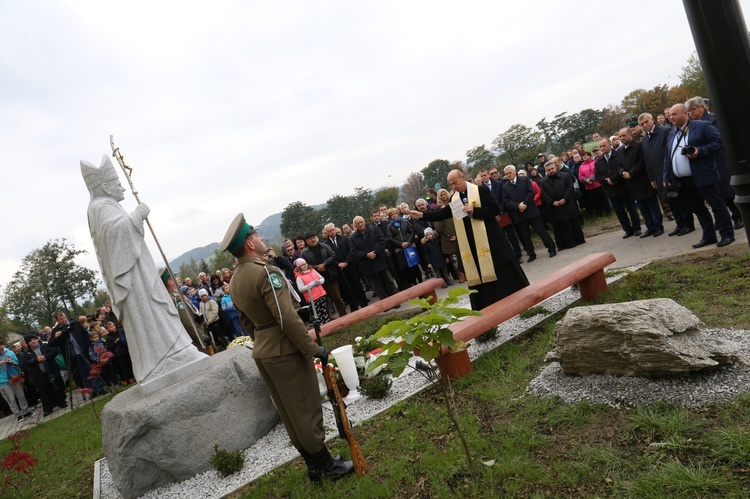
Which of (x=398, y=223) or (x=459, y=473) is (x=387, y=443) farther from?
(x=398, y=223)

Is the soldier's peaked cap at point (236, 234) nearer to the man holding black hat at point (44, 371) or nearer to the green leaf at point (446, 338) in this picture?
the green leaf at point (446, 338)

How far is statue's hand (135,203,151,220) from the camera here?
5004 millimetres

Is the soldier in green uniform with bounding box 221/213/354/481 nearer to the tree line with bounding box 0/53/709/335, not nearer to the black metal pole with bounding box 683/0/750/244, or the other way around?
the black metal pole with bounding box 683/0/750/244

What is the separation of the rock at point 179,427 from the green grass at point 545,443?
2.44ft

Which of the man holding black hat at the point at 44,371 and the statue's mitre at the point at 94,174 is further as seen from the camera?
the man holding black hat at the point at 44,371

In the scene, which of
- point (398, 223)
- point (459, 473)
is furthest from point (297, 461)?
point (398, 223)

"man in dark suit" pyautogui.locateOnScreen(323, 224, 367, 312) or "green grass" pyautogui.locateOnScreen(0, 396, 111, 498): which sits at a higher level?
"man in dark suit" pyautogui.locateOnScreen(323, 224, 367, 312)

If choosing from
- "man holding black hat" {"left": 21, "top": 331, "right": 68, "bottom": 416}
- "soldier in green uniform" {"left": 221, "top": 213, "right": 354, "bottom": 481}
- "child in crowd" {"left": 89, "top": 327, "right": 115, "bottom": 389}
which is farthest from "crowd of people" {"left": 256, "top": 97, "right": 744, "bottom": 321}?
"man holding black hat" {"left": 21, "top": 331, "right": 68, "bottom": 416}

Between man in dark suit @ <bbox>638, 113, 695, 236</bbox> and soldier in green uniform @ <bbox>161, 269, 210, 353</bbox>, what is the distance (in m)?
7.86

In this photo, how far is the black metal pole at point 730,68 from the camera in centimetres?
168

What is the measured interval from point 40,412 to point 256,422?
11133 millimetres

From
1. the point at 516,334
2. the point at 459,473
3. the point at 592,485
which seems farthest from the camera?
the point at 516,334

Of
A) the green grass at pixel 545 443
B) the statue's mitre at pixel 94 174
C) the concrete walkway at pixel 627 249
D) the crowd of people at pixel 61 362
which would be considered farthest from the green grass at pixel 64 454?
the concrete walkway at pixel 627 249

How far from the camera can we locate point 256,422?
4711 mm
